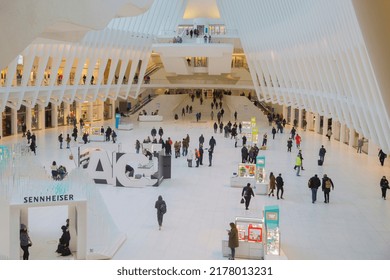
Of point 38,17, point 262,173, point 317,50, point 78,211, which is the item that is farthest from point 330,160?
point 38,17

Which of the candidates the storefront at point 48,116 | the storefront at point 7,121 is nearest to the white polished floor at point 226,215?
the storefront at point 7,121

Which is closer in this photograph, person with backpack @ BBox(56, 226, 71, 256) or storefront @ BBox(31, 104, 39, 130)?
person with backpack @ BBox(56, 226, 71, 256)

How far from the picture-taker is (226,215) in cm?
1738

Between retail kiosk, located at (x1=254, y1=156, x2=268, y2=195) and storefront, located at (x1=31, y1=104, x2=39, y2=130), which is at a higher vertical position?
storefront, located at (x1=31, y1=104, x2=39, y2=130)

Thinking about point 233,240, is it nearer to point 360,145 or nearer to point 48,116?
point 360,145

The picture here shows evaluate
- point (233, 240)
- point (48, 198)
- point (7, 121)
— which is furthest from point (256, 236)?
point (7, 121)

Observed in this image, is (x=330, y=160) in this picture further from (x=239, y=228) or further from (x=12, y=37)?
(x=12, y=37)

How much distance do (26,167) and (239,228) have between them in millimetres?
5530

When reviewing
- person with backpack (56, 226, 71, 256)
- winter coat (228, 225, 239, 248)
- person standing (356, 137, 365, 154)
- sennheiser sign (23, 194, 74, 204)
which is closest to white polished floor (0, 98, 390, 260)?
person with backpack (56, 226, 71, 256)

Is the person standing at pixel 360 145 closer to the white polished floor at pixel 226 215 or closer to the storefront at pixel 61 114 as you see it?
the white polished floor at pixel 226 215

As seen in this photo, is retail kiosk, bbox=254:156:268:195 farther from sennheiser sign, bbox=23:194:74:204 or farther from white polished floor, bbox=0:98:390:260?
sennheiser sign, bbox=23:194:74:204

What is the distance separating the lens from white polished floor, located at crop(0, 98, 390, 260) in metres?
13.8

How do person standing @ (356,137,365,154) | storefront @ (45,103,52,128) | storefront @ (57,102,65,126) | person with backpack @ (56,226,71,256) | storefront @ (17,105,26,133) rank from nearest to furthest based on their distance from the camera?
person with backpack @ (56,226,71,256), person standing @ (356,137,365,154), storefront @ (17,105,26,133), storefront @ (45,103,52,128), storefront @ (57,102,65,126)

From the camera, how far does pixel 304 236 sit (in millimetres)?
15047
